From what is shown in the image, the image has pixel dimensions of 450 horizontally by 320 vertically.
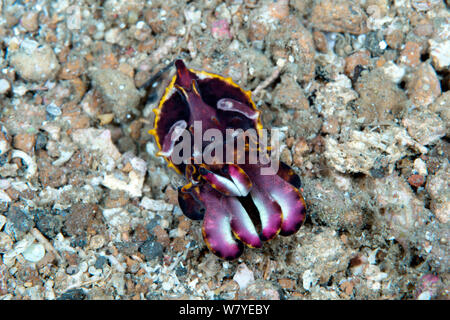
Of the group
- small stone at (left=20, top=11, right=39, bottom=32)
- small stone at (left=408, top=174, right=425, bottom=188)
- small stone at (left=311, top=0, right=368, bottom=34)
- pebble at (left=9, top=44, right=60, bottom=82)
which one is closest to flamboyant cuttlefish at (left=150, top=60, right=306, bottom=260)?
small stone at (left=408, top=174, right=425, bottom=188)

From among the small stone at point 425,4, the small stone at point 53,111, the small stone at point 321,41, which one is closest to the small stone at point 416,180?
the small stone at point 321,41

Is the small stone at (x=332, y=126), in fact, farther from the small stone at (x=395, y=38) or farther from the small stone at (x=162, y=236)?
the small stone at (x=162, y=236)

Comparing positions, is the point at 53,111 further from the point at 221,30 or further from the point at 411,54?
the point at 411,54

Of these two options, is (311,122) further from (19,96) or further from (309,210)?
(19,96)

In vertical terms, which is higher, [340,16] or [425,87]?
[340,16]

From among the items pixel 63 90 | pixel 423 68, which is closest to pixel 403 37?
pixel 423 68

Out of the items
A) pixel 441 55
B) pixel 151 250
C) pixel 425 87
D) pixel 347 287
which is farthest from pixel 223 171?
pixel 441 55
